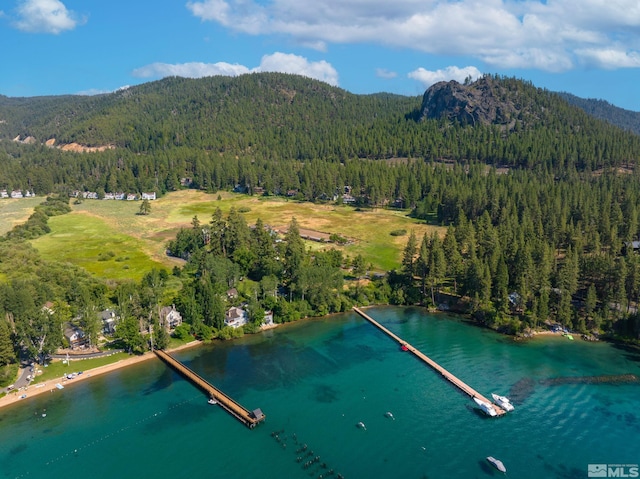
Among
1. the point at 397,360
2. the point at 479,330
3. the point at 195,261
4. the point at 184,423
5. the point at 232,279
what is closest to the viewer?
the point at 184,423

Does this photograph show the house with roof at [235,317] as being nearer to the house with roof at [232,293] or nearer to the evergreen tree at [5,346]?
the house with roof at [232,293]

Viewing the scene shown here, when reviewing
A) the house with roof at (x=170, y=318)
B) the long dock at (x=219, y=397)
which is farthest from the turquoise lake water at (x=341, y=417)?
the house with roof at (x=170, y=318)

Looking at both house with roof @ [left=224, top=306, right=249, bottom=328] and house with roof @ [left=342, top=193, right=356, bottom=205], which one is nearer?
house with roof @ [left=224, top=306, right=249, bottom=328]

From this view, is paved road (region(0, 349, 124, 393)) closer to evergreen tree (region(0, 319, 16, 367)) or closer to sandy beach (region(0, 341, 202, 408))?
sandy beach (region(0, 341, 202, 408))

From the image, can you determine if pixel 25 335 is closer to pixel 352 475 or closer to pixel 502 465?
pixel 352 475

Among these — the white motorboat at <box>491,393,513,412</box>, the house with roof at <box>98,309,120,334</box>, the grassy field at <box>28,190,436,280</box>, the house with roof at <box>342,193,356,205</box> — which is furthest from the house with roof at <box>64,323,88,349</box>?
the house with roof at <box>342,193,356,205</box>

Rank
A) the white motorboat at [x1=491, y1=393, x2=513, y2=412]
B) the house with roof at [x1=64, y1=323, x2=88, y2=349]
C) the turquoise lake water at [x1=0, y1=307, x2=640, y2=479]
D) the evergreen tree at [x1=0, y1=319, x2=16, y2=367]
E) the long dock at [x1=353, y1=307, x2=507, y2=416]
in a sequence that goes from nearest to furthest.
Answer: the turquoise lake water at [x1=0, y1=307, x2=640, y2=479] < the white motorboat at [x1=491, y1=393, x2=513, y2=412] < the long dock at [x1=353, y1=307, x2=507, y2=416] < the evergreen tree at [x1=0, y1=319, x2=16, y2=367] < the house with roof at [x1=64, y1=323, x2=88, y2=349]

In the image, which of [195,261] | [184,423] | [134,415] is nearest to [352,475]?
[184,423]
